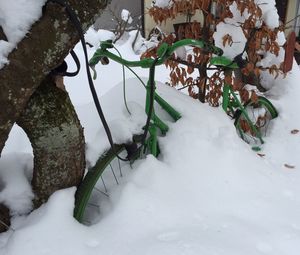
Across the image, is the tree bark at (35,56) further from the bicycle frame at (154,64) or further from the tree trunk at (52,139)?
the bicycle frame at (154,64)

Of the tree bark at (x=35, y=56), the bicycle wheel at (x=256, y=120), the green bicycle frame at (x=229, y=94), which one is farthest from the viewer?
the bicycle wheel at (x=256, y=120)

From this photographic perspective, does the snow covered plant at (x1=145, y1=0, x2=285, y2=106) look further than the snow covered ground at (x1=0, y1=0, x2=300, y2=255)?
Yes

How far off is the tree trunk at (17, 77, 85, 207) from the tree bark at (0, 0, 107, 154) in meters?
0.11

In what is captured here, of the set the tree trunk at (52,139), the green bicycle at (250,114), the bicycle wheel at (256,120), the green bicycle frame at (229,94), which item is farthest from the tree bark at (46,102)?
the bicycle wheel at (256,120)

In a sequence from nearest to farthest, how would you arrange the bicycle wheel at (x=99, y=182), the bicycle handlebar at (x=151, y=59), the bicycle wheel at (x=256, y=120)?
the bicycle wheel at (x=99, y=182), the bicycle handlebar at (x=151, y=59), the bicycle wheel at (x=256, y=120)

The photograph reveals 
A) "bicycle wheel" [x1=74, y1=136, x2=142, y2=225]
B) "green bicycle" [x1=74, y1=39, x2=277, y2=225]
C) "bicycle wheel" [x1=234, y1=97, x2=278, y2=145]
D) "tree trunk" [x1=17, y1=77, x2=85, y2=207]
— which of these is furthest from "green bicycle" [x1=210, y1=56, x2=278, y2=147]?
"tree trunk" [x1=17, y1=77, x2=85, y2=207]

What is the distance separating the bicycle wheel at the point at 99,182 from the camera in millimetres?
1673

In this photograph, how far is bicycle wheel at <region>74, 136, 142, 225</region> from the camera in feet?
5.49

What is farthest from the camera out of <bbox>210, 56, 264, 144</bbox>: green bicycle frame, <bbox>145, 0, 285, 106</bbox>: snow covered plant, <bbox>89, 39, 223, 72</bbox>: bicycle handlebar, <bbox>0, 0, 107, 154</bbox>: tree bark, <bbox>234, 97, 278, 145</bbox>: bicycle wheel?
<bbox>234, 97, 278, 145</bbox>: bicycle wheel

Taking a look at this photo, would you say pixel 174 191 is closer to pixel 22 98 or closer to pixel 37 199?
pixel 37 199

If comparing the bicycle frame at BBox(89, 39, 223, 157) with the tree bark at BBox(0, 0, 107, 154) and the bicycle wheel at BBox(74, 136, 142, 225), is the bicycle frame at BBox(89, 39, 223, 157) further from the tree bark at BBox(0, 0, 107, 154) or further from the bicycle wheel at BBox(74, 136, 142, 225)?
the tree bark at BBox(0, 0, 107, 154)

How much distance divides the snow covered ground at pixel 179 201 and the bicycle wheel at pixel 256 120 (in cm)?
43

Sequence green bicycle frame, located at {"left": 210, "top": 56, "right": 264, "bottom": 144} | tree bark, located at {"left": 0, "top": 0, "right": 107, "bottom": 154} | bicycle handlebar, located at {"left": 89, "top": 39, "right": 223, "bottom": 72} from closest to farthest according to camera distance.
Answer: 1. tree bark, located at {"left": 0, "top": 0, "right": 107, "bottom": 154}
2. bicycle handlebar, located at {"left": 89, "top": 39, "right": 223, "bottom": 72}
3. green bicycle frame, located at {"left": 210, "top": 56, "right": 264, "bottom": 144}

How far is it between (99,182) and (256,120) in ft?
5.26
